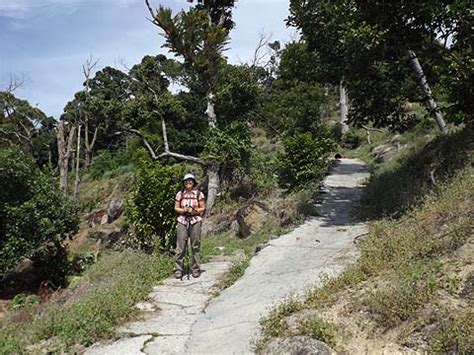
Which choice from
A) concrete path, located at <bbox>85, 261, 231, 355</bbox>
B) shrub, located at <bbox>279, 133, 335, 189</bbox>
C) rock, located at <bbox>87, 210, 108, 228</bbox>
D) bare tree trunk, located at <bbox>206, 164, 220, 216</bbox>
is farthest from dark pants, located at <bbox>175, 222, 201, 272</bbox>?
rock, located at <bbox>87, 210, 108, 228</bbox>

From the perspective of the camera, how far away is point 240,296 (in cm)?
653

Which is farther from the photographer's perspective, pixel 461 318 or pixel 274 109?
pixel 274 109

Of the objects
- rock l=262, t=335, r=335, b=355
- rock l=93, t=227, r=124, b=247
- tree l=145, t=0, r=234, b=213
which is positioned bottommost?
rock l=93, t=227, r=124, b=247

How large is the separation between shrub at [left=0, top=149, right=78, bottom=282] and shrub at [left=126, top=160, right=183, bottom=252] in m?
5.83

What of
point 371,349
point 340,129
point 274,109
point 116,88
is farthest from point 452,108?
point 116,88

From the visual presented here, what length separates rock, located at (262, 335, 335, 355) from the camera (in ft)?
13.8

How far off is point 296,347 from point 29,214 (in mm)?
12097

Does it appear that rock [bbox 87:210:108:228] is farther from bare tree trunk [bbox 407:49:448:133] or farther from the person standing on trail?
the person standing on trail

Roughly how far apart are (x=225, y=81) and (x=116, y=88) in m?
27.5

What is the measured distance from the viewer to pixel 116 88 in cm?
4281

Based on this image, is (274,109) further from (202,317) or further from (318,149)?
(202,317)

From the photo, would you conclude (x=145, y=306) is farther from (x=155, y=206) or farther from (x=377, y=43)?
(x=377, y=43)

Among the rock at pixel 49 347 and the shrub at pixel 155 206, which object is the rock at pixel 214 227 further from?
the rock at pixel 49 347

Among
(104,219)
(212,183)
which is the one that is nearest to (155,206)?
(212,183)
